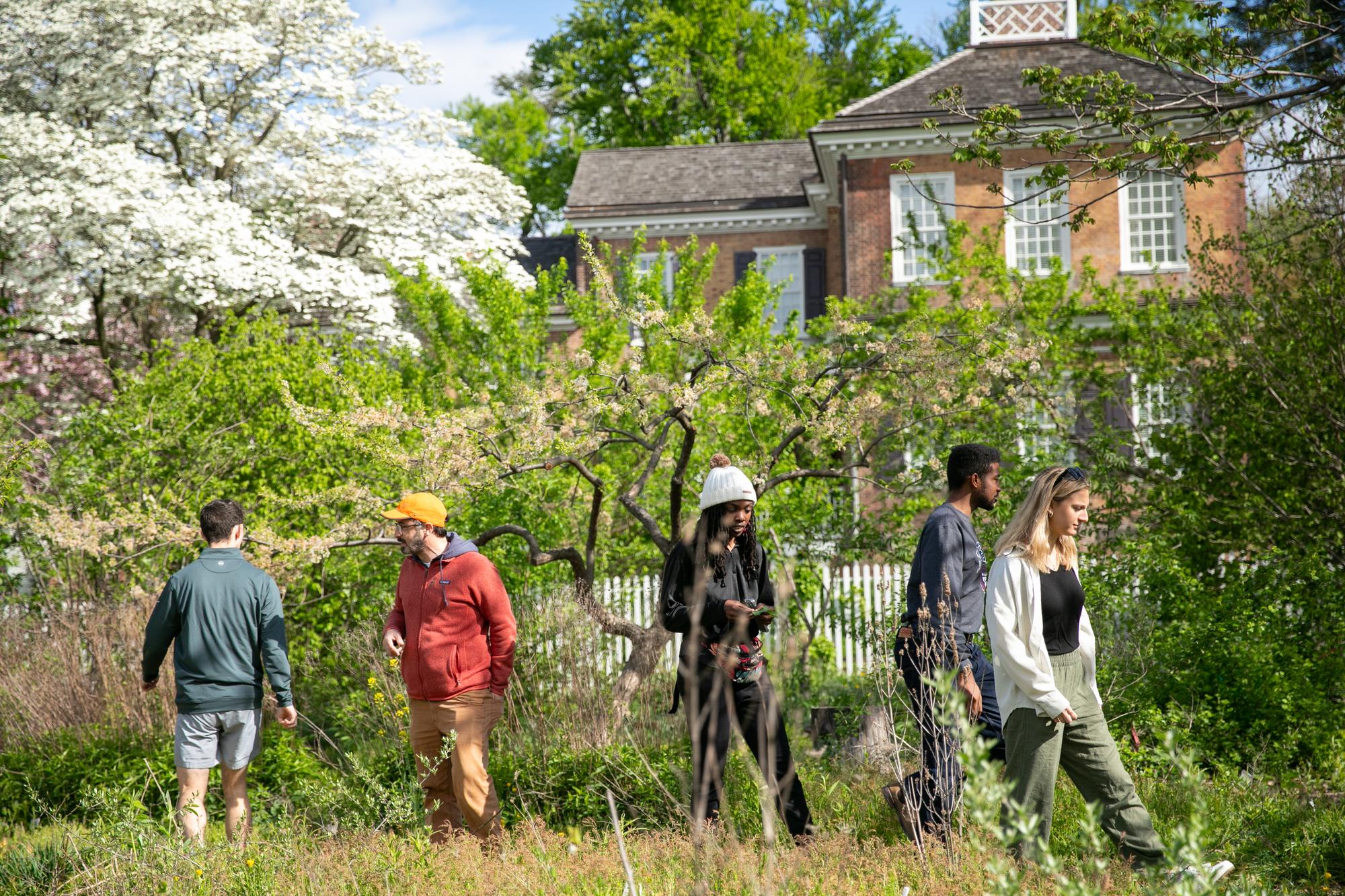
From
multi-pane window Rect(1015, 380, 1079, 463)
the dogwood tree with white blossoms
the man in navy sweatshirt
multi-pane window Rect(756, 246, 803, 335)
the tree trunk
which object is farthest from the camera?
multi-pane window Rect(756, 246, 803, 335)

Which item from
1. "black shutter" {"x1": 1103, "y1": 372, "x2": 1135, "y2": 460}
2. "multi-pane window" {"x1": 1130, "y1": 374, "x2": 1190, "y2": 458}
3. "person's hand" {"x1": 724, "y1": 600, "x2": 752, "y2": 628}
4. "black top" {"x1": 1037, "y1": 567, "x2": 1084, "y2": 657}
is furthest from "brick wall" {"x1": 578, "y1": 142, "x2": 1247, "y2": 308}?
"black top" {"x1": 1037, "y1": 567, "x2": 1084, "y2": 657}

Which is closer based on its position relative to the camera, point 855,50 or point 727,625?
point 727,625

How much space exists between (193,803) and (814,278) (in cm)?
2127

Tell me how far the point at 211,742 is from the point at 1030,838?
451 centimetres

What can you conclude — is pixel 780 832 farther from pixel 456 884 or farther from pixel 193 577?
pixel 193 577

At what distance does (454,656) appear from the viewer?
18.9 ft

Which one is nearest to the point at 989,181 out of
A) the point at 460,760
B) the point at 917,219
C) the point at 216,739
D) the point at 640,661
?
the point at 917,219

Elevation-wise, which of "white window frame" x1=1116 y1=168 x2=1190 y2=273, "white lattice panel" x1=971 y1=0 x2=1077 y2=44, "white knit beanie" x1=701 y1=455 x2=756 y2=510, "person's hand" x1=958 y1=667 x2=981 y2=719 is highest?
"white lattice panel" x1=971 y1=0 x2=1077 y2=44

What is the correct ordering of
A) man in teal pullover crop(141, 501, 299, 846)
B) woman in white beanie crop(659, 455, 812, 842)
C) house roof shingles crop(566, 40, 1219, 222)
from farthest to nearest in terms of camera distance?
house roof shingles crop(566, 40, 1219, 222), man in teal pullover crop(141, 501, 299, 846), woman in white beanie crop(659, 455, 812, 842)

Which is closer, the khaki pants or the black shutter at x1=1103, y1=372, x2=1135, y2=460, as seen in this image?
the khaki pants

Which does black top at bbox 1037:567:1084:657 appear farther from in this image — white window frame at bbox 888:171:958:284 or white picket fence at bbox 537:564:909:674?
white window frame at bbox 888:171:958:284

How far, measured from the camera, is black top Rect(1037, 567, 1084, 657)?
4707 mm

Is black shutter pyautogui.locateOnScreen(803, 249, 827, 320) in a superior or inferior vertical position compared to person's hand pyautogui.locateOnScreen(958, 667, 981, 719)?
superior

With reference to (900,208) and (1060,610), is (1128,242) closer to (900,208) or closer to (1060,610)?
(900,208)
